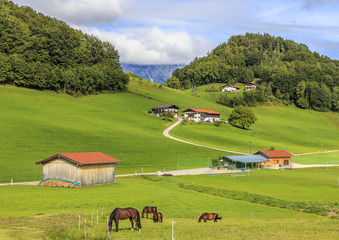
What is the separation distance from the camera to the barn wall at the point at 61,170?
170ft

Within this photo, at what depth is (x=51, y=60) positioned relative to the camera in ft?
524

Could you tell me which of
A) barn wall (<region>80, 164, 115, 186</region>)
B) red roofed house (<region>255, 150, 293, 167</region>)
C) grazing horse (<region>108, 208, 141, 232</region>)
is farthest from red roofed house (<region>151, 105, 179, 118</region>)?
grazing horse (<region>108, 208, 141, 232</region>)

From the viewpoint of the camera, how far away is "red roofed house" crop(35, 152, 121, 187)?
5166 cm

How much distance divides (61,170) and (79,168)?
3318 millimetres

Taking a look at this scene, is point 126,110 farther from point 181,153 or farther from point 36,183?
point 36,183

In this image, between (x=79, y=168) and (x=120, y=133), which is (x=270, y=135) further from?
(x=79, y=168)

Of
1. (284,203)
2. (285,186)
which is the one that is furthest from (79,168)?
(285,186)

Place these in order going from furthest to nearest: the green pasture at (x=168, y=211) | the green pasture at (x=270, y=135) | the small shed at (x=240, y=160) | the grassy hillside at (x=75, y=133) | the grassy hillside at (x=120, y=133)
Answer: the green pasture at (x=270, y=135) < the small shed at (x=240, y=160) < the grassy hillside at (x=120, y=133) < the grassy hillside at (x=75, y=133) < the green pasture at (x=168, y=211)

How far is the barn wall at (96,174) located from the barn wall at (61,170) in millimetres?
969

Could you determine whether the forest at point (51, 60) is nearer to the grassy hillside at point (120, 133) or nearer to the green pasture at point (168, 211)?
the grassy hillside at point (120, 133)

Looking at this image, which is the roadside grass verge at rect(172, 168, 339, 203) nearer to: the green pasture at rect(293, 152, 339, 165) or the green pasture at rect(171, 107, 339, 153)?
the green pasture at rect(293, 152, 339, 165)

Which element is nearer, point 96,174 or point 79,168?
point 79,168

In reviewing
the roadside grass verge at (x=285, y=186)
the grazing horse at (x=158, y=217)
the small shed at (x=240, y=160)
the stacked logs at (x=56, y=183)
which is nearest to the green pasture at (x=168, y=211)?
the roadside grass verge at (x=285, y=186)

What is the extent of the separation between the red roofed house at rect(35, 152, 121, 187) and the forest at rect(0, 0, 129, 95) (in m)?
94.9
